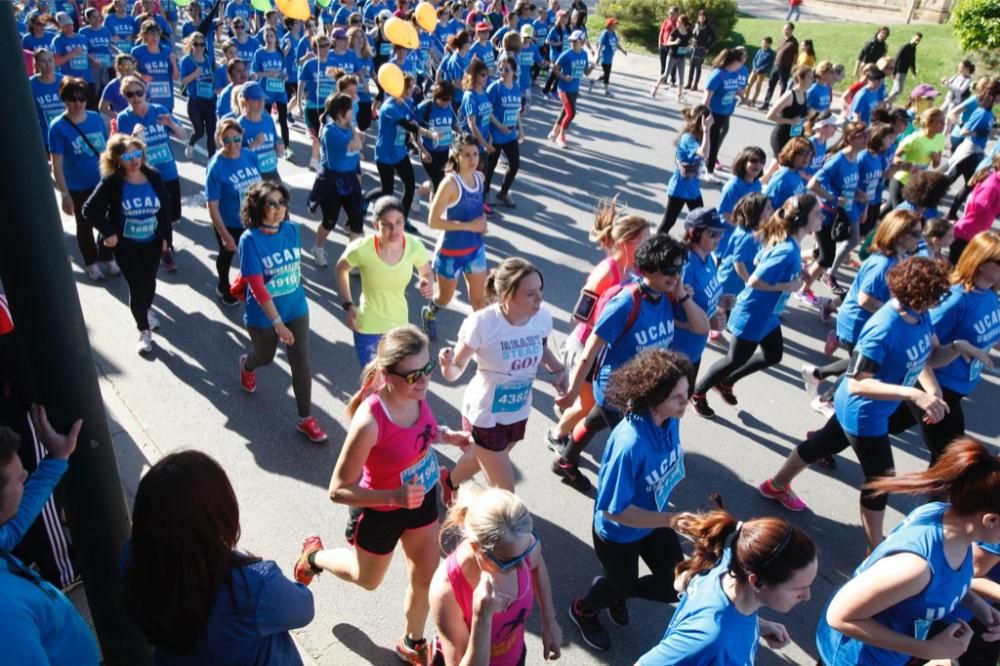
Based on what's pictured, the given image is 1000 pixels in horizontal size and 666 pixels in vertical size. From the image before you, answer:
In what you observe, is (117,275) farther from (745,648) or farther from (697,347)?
(745,648)

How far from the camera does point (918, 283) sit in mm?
4152

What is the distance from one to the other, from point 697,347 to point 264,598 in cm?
363

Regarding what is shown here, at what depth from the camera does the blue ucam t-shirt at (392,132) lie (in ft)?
27.3

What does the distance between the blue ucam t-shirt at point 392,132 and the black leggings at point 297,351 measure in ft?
12.2

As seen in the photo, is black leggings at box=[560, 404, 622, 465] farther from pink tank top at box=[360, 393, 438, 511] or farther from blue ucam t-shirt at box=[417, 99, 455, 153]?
blue ucam t-shirt at box=[417, 99, 455, 153]

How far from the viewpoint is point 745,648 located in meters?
Result: 2.58

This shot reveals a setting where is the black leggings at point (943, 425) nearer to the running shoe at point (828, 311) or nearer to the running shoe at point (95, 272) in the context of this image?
the running shoe at point (828, 311)

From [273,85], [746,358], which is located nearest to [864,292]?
[746,358]

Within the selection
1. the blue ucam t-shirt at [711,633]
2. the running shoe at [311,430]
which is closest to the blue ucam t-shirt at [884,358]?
the blue ucam t-shirt at [711,633]

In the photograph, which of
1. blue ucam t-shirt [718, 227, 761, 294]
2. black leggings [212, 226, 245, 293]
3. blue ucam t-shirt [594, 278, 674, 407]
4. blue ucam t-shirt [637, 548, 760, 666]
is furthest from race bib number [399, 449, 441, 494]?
black leggings [212, 226, 245, 293]

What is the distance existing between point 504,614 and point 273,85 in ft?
32.6

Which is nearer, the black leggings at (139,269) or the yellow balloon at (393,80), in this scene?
the black leggings at (139,269)

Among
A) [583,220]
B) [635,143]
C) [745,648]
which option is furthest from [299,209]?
[745,648]

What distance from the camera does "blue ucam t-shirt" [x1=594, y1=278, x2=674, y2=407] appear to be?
4453 millimetres
